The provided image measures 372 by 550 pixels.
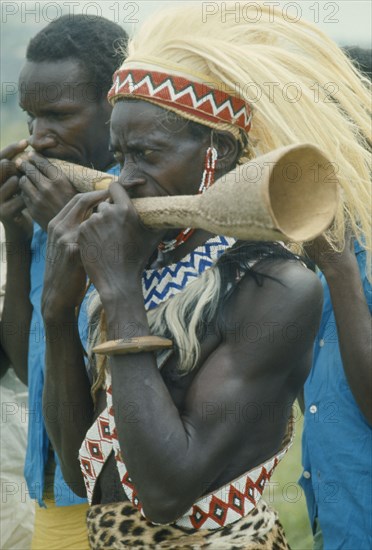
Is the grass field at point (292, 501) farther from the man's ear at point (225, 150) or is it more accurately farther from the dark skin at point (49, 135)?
the man's ear at point (225, 150)

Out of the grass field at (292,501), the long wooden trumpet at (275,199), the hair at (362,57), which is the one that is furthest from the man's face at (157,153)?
the grass field at (292,501)

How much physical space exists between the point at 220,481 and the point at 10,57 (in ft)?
15.2

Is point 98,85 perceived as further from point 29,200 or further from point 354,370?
point 354,370

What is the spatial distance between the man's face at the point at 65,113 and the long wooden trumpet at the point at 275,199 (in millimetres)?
1307

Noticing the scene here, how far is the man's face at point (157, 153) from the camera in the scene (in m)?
2.45

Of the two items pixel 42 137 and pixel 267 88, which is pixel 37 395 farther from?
pixel 267 88

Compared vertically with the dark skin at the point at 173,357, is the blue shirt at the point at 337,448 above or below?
below

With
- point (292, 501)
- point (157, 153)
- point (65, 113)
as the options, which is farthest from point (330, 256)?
point (292, 501)

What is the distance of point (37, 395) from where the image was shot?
3.54 meters

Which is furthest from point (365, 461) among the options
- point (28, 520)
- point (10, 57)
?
point (10, 57)

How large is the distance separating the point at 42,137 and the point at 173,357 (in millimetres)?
1262

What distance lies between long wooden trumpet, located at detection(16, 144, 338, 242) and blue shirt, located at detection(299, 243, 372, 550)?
3.86ft

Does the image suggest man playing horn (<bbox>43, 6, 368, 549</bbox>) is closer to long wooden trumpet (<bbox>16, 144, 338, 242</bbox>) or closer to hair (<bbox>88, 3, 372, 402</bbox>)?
hair (<bbox>88, 3, 372, 402</bbox>)

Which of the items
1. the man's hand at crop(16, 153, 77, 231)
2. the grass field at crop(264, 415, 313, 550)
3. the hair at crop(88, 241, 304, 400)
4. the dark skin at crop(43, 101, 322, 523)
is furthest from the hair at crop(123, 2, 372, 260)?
the grass field at crop(264, 415, 313, 550)
